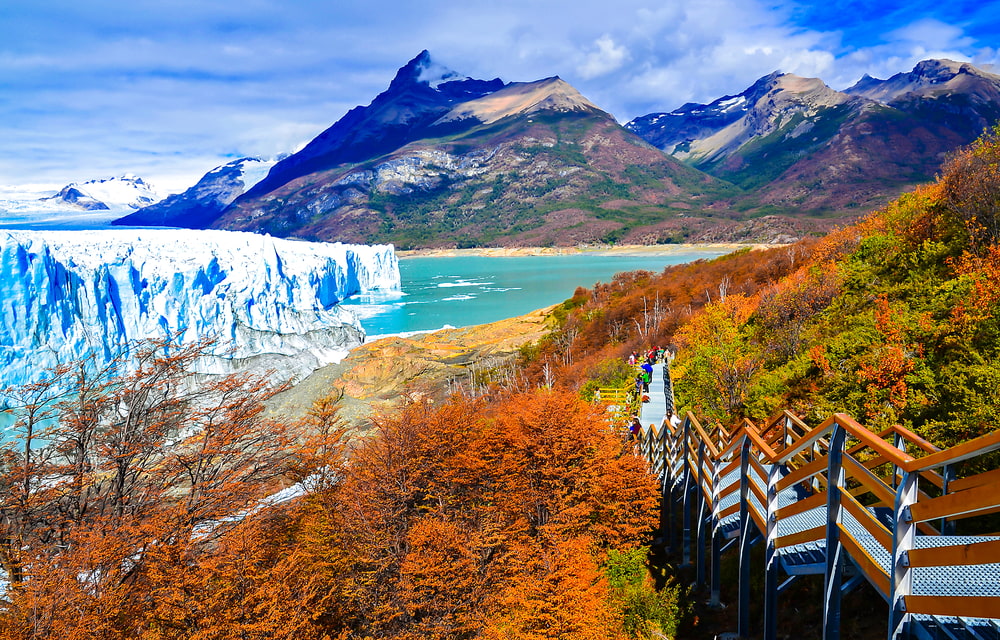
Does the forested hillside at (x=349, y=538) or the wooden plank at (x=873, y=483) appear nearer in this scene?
the wooden plank at (x=873, y=483)

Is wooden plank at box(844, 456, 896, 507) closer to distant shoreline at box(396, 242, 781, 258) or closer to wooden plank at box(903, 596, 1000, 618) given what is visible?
wooden plank at box(903, 596, 1000, 618)

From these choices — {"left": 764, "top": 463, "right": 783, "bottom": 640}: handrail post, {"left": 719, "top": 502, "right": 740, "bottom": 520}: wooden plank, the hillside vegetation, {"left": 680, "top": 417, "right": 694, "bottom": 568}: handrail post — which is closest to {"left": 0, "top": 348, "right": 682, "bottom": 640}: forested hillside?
the hillside vegetation

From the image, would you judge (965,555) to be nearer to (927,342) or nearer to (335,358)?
(927,342)

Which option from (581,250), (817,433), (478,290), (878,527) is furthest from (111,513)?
(581,250)

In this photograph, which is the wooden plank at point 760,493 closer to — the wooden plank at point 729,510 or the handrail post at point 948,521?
the wooden plank at point 729,510

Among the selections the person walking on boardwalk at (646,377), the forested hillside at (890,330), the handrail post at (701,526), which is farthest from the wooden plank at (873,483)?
the person walking on boardwalk at (646,377)

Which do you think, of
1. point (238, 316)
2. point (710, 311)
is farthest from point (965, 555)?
point (238, 316)

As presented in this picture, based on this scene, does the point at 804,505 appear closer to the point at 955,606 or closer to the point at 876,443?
the point at 876,443
